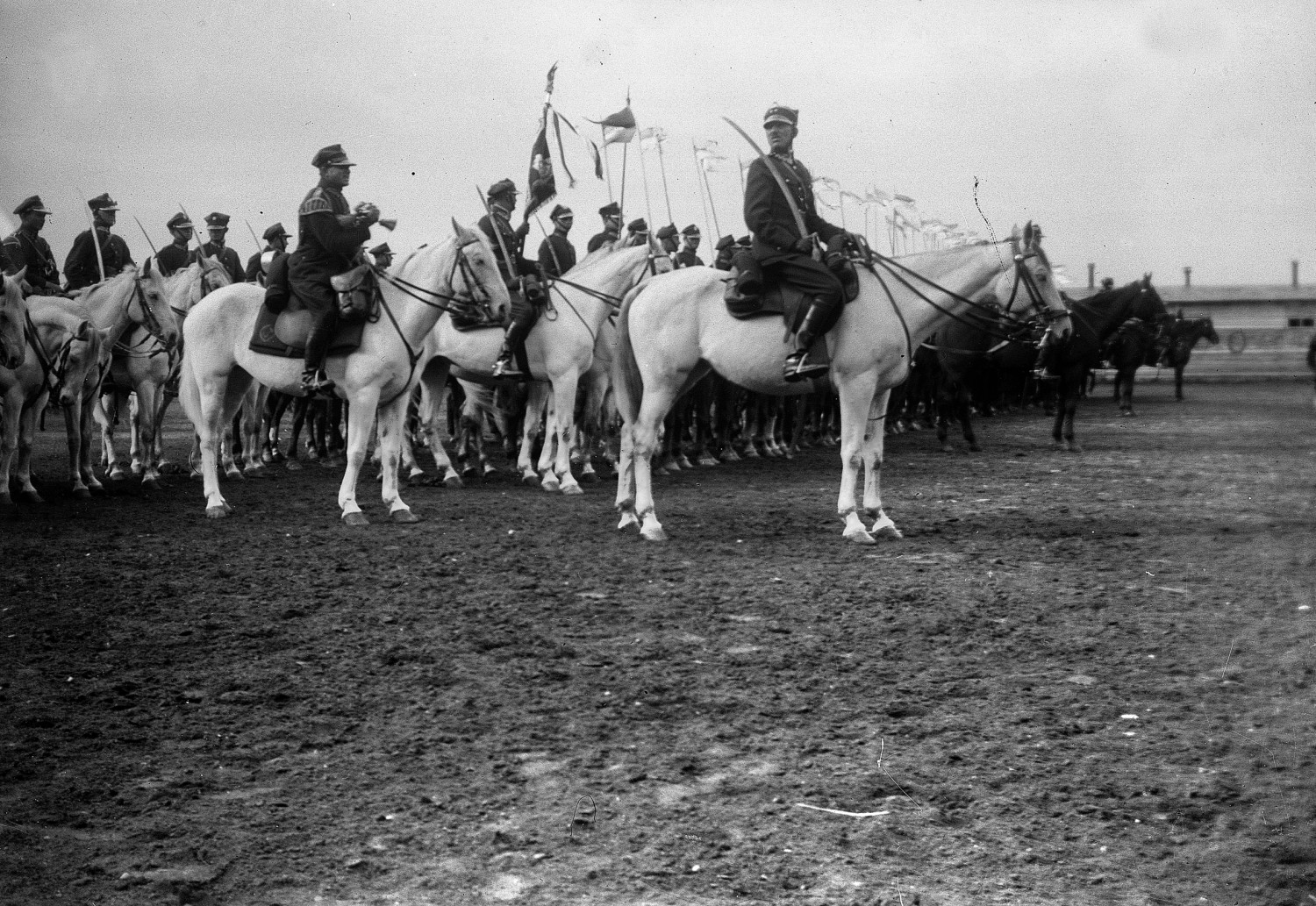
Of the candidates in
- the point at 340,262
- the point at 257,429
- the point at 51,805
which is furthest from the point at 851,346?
the point at 257,429

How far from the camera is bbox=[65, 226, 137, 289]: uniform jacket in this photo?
16.3m

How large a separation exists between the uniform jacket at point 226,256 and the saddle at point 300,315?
20.2 ft

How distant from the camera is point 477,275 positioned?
1120cm

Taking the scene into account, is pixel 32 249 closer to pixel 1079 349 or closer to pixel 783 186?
pixel 783 186

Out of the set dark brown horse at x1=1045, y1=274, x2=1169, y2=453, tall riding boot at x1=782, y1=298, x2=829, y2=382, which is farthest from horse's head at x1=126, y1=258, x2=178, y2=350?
dark brown horse at x1=1045, y1=274, x2=1169, y2=453

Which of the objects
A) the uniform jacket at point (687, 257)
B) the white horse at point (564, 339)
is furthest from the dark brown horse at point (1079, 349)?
the white horse at point (564, 339)

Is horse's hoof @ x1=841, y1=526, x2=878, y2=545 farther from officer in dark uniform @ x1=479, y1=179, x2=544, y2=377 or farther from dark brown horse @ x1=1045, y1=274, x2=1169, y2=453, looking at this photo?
dark brown horse @ x1=1045, y1=274, x2=1169, y2=453

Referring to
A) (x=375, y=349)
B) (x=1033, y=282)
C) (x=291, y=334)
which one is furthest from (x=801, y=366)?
(x=291, y=334)

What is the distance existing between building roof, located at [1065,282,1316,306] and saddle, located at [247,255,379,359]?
7.24 m

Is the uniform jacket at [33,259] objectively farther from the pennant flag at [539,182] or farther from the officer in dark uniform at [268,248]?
the pennant flag at [539,182]

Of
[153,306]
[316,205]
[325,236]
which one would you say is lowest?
[153,306]

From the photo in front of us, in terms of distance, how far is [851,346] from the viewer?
33.9ft

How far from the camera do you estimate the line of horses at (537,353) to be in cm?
1063

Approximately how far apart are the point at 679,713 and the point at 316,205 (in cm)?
648
